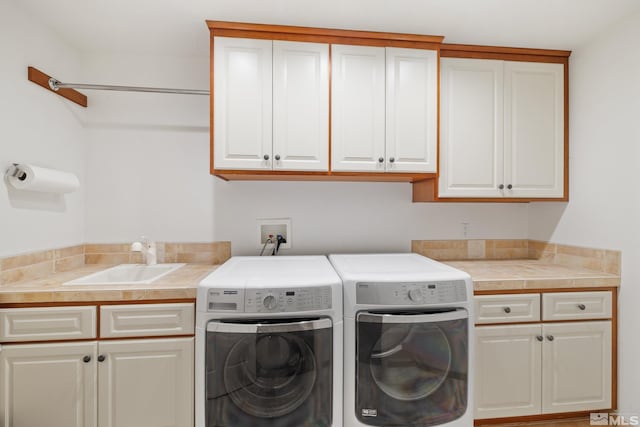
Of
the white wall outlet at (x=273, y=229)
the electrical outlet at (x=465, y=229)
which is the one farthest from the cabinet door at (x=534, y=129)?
the white wall outlet at (x=273, y=229)

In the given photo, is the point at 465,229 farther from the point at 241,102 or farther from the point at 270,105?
the point at 241,102

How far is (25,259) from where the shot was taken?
1698 millimetres

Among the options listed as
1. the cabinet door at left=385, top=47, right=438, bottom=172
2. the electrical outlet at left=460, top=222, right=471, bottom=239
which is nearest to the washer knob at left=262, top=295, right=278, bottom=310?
the cabinet door at left=385, top=47, right=438, bottom=172

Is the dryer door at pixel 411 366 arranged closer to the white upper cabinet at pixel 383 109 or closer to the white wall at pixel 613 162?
the white upper cabinet at pixel 383 109

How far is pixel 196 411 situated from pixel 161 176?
58.2 inches

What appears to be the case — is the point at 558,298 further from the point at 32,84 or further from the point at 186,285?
the point at 32,84

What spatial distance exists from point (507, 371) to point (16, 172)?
275cm

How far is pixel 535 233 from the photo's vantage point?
245 cm

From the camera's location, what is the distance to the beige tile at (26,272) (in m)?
1.59

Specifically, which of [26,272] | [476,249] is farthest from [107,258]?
[476,249]

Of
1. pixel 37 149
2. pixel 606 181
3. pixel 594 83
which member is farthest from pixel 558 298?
pixel 37 149

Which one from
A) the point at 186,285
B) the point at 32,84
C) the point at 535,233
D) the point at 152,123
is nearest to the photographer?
the point at 186,285

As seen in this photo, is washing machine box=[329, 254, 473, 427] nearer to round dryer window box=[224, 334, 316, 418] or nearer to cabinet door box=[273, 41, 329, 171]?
round dryer window box=[224, 334, 316, 418]

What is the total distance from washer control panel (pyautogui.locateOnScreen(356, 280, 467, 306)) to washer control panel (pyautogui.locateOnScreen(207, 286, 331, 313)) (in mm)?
236
